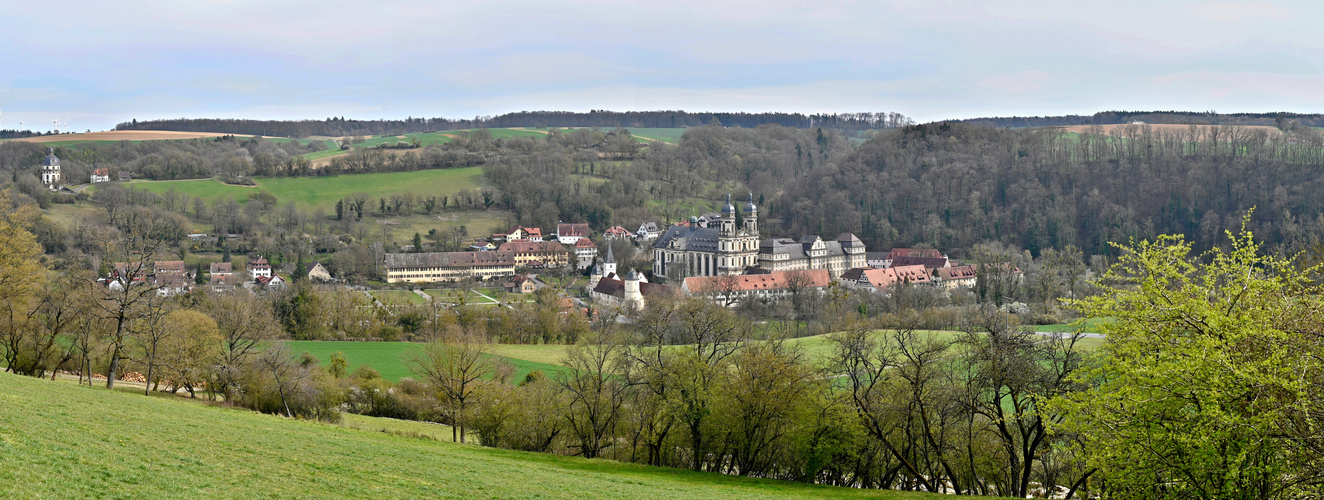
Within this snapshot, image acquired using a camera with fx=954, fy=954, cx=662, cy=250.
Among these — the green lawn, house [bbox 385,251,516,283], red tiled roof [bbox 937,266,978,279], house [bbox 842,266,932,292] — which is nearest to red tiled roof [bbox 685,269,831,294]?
house [bbox 842,266,932,292]

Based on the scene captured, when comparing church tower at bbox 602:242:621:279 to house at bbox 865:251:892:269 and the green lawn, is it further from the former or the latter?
house at bbox 865:251:892:269

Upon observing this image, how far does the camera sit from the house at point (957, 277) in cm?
9531

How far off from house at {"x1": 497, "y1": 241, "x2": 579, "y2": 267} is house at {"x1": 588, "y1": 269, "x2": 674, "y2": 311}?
17477 mm

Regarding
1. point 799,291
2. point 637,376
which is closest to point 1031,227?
point 799,291

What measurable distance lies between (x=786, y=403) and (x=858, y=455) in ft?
8.50

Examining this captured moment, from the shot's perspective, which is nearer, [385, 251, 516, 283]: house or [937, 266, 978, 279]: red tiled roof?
[937, 266, 978, 279]: red tiled roof

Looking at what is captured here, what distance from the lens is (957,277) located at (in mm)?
97562

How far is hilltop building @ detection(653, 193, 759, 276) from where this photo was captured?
108 m

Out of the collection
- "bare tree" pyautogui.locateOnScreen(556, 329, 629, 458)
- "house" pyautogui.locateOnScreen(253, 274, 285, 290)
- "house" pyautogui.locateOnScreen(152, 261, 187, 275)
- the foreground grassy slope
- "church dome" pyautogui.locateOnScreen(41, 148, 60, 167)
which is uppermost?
"church dome" pyautogui.locateOnScreen(41, 148, 60, 167)

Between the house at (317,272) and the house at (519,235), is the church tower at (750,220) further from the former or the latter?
the house at (317,272)

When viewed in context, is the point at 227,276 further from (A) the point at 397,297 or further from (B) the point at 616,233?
(B) the point at 616,233

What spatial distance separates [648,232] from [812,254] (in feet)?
88.7

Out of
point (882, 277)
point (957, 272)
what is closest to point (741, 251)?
point (882, 277)

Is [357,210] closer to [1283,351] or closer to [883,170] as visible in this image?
[883,170]
